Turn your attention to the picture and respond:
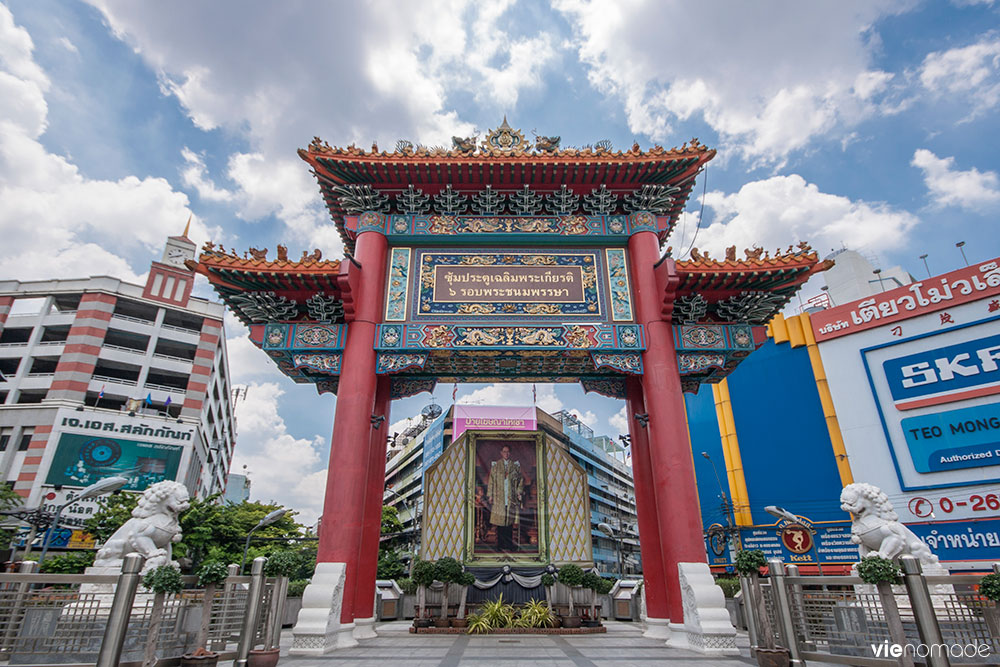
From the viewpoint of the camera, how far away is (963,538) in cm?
1788

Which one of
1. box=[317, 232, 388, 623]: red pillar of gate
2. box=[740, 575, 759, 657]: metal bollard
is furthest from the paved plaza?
box=[317, 232, 388, 623]: red pillar of gate

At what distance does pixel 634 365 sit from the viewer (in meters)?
10.9

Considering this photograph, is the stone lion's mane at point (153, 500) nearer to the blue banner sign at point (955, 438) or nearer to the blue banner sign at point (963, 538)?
the blue banner sign at point (963, 538)

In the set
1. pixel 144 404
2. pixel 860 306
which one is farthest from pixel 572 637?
pixel 144 404

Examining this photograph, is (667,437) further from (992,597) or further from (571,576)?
(992,597)

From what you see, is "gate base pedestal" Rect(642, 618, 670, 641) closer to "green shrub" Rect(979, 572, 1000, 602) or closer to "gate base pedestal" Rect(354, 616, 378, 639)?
"gate base pedestal" Rect(354, 616, 378, 639)

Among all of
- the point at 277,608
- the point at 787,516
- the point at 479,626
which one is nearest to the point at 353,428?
the point at 277,608

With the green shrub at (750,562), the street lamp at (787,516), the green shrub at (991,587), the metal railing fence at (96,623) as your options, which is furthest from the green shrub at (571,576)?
the green shrub at (991,587)

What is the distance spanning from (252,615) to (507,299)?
7526mm

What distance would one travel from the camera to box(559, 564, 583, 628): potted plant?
12.2 m

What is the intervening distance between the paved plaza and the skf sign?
15052 mm

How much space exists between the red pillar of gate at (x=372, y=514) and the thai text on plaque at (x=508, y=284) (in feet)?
9.49

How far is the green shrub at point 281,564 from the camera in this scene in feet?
23.4

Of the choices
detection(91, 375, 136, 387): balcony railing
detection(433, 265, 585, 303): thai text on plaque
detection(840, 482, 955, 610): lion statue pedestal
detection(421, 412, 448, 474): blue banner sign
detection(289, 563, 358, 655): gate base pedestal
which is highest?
detection(91, 375, 136, 387): balcony railing
